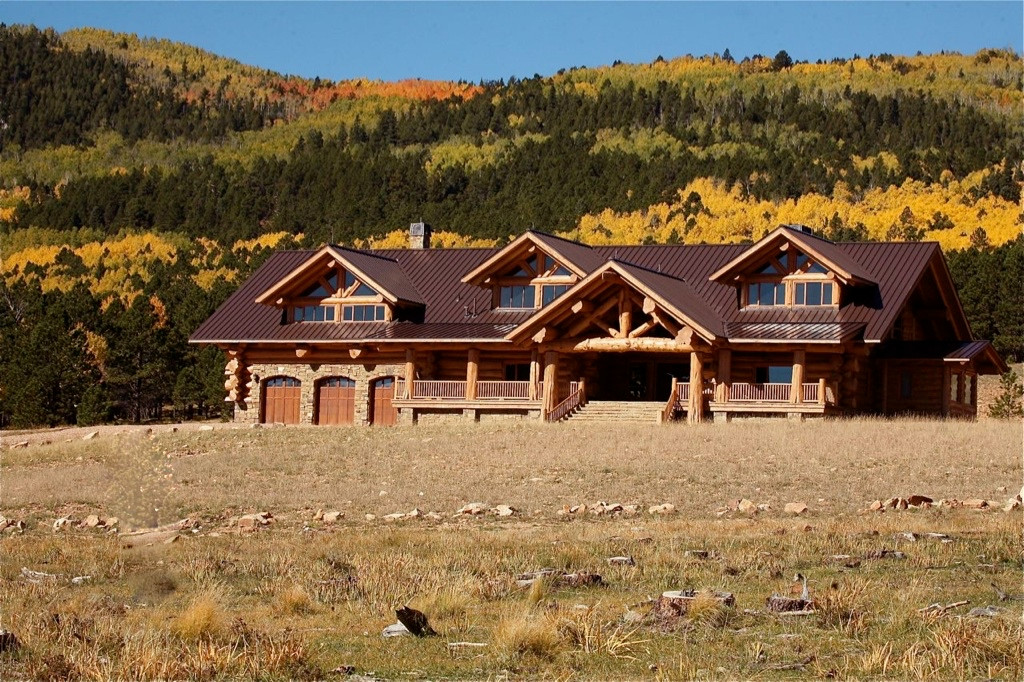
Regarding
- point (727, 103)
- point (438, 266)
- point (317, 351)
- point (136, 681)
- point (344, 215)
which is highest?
point (727, 103)

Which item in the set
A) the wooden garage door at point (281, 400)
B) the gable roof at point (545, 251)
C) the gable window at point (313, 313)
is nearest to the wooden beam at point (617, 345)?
the gable roof at point (545, 251)

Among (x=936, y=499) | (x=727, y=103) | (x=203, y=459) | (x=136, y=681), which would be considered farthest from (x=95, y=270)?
(x=136, y=681)

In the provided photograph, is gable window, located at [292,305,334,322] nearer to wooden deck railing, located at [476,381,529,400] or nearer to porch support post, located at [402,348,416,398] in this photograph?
porch support post, located at [402,348,416,398]

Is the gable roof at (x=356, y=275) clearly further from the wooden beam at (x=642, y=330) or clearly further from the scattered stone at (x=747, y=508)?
the scattered stone at (x=747, y=508)

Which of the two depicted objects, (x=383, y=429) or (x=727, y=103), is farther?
(x=727, y=103)

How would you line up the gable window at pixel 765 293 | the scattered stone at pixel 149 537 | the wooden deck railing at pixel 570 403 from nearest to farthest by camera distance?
1. the scattered stone at pixel 149 537
2. the wooden deck railing at pixel 570 403
3. the gable window at pixel 765 293

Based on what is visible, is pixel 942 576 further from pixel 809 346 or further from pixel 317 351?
pixel 317 351

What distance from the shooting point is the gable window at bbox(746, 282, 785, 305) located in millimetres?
41406

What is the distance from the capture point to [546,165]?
117062mm

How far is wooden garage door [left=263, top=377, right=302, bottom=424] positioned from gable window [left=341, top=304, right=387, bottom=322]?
269cm

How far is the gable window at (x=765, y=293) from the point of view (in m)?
41.4

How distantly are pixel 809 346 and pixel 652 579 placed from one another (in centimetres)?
2489

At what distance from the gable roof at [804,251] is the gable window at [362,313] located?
35.4ft

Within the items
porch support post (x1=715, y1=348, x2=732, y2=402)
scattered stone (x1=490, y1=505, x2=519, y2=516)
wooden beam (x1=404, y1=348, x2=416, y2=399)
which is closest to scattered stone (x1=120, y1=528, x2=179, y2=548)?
scattered stone (x1=490, y1=505, x2=519, y2=516)
